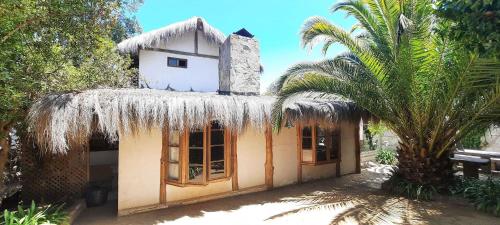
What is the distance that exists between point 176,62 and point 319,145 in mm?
6941

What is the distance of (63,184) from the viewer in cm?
656

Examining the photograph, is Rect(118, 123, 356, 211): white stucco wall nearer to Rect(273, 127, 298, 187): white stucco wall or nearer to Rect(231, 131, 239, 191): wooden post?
Rect(273, 127, 298, 187): white stucco wall

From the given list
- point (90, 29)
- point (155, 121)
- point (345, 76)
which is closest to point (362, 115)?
point (345, 76)

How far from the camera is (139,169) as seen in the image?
5848 millimetres

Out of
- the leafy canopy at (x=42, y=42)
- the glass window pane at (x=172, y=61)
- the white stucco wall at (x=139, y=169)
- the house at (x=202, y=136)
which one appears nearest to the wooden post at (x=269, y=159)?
the house at (x=202, y=136)

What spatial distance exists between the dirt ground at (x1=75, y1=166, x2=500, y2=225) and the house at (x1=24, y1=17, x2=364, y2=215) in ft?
1.46

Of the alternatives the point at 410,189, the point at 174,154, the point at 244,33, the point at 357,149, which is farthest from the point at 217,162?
the point at 357,149

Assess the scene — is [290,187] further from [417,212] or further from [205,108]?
[205,108]

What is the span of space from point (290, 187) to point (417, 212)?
319 centimetres

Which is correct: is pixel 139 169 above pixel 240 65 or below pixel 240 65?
below

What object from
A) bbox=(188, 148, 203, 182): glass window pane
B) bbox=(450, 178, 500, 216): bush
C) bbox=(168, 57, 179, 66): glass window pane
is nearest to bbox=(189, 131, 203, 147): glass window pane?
bbox=(188, 148, 203, 182): glass window pane

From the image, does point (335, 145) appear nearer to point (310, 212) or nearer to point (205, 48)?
point (310, 212)

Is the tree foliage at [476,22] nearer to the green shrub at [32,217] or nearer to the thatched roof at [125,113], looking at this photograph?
the thatched roof at [125,113]

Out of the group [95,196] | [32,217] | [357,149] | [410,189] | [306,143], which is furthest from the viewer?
[357,149]
